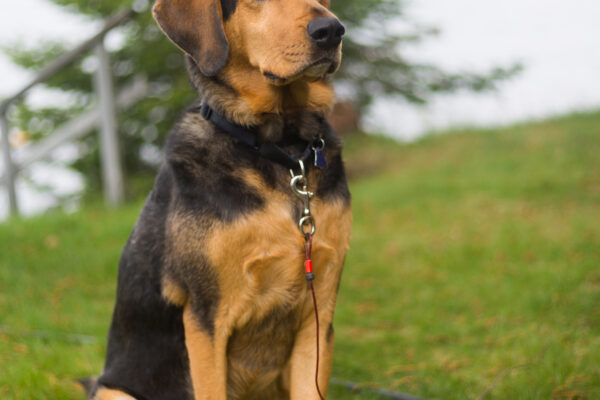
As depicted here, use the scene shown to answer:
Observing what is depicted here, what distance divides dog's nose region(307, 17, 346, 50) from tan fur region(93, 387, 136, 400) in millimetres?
1714

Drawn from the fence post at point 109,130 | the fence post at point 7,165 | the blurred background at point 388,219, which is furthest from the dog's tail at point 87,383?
the fence post at point 7,165

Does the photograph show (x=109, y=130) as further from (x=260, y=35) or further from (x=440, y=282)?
(x=260, y=35)

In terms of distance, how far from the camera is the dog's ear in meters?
2.64

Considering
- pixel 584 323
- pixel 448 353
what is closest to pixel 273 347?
pixel 448 353

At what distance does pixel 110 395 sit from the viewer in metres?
2.82

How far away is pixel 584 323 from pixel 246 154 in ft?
10.5

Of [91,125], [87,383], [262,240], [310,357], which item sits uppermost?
[262,240]

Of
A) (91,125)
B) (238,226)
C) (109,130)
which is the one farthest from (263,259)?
(91,125)

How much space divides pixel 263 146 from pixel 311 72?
0.37m

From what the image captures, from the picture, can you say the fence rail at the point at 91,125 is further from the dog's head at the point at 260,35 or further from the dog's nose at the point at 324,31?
the dog's nose at the point at 324,31

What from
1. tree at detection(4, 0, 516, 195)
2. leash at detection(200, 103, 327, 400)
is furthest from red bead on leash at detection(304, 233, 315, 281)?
tree at detection(4, 0, 516, 195)

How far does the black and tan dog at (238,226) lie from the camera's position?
8.38 ft

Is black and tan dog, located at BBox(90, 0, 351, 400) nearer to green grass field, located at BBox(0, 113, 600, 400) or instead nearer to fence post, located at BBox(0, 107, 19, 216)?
green grass field, located at BBox(0, 113, 600, 400)

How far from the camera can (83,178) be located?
Answer: 10023mm
